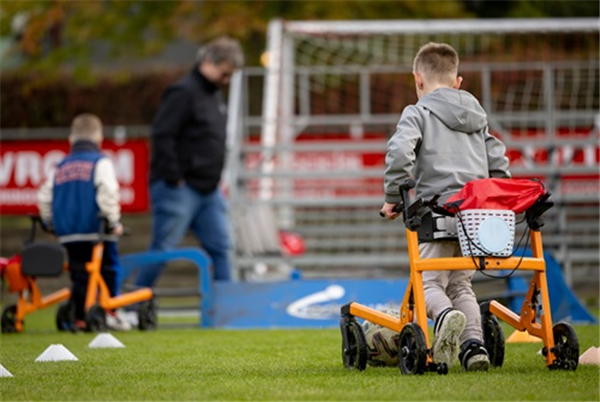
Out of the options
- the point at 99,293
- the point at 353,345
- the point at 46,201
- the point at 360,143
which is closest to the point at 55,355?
the point at 353,345

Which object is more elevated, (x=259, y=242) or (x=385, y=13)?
(x=385, y=13)

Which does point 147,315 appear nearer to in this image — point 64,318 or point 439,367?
point 64,318

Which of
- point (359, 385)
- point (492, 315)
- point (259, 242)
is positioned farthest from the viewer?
point (259, 242)

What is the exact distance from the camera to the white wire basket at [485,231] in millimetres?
6688

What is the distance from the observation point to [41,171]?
769 inches

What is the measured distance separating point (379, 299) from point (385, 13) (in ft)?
49.4

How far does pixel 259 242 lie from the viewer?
48.3ft

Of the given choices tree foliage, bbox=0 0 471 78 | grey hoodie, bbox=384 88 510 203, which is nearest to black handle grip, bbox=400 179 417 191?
grey hoodie, bbox=384 88 510 203

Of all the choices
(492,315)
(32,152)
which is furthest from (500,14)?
(492,315)

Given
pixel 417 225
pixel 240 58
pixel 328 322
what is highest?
pixel 240 58

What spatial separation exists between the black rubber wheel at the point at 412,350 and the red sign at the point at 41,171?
1270 cm

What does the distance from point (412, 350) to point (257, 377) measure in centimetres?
75

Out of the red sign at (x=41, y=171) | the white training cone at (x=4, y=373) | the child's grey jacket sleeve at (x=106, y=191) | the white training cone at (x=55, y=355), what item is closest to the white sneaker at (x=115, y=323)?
the child's grey jacket sleeve at (x=106, y=191)

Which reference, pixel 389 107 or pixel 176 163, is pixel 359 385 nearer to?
pixel 176 163
